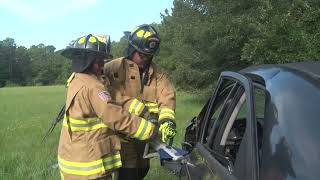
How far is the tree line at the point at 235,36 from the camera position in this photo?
16631 mm

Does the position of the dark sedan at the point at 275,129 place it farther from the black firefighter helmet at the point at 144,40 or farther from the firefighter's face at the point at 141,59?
the firefighter's face at the point at 141,59

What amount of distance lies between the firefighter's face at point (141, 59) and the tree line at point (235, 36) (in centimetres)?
351

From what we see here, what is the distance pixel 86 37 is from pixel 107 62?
0.97 m

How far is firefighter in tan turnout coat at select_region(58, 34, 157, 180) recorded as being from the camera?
4.52 m

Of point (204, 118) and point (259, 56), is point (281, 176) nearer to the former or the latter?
point (204, 118)

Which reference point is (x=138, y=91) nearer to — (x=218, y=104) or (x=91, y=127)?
(x=91, y=127)

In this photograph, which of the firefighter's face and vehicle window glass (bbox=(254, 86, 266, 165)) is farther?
the firefighter's face

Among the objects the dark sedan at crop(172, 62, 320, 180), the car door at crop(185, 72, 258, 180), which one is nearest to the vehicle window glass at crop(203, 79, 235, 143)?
the car door at crop(185, 72, 258, 180)

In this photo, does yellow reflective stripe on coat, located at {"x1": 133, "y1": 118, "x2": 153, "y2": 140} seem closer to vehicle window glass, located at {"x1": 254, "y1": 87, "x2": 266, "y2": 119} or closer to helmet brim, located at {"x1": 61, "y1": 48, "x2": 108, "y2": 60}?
helmet brim, located at {"x1": 61, "y1": 48, "x2": 108, "y2": 60}

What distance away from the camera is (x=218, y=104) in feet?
13.7

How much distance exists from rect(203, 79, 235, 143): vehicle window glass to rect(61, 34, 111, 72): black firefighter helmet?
3.48 feet

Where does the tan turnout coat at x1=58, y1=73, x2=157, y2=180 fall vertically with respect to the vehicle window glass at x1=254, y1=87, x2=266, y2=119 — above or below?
below

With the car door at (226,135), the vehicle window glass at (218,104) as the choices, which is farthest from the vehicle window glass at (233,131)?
the vehicle window glass at (218,104)

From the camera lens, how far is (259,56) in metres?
18.4
